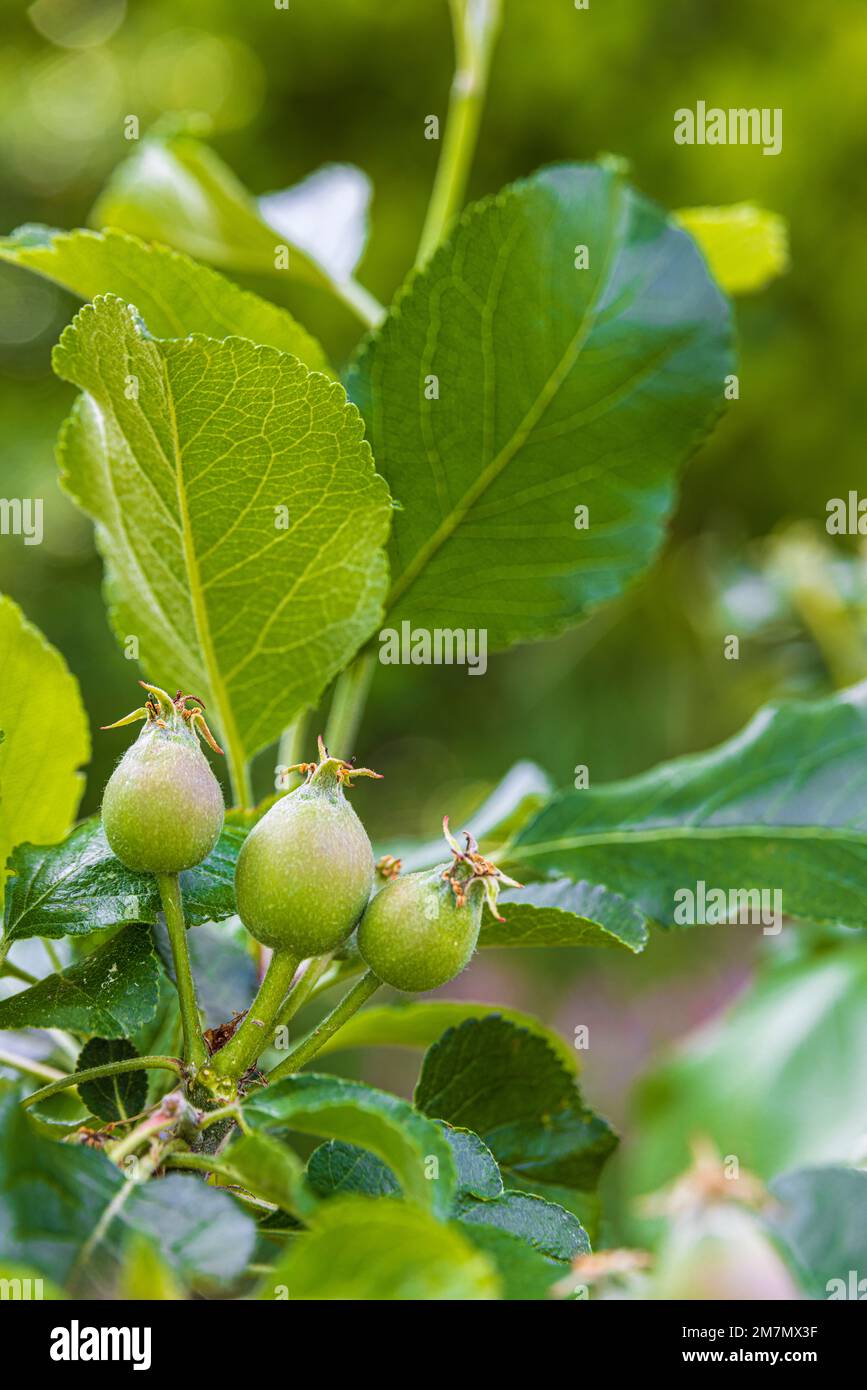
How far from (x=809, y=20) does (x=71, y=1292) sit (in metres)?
3.58

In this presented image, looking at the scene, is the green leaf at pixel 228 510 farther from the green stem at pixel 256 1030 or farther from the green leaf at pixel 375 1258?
the green leaf at pixel 375 1258

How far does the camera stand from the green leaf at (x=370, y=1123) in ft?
1.12

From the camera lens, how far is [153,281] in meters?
0.61

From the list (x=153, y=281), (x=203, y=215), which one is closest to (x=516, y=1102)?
(x=153, y=281)

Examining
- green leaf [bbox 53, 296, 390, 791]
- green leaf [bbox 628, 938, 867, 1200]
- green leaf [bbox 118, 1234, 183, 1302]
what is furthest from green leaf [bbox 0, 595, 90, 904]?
green leaf [bbox 628, 938, 867, 1200]

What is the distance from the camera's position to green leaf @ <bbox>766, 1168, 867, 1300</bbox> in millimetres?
424

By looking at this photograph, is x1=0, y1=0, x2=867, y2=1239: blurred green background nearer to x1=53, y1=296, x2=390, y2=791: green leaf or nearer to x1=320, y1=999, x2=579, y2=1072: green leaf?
x1=320, y1=999, x2=579, y2=1072: green leaf

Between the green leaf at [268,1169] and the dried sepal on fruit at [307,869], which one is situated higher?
the dried sepal on fruit at [307,869]

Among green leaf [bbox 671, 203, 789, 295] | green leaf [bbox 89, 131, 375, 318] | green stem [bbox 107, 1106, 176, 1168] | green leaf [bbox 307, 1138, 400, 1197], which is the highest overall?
green leaf [bbox 89, 131, 375, 318]

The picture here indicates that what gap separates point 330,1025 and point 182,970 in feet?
0.20

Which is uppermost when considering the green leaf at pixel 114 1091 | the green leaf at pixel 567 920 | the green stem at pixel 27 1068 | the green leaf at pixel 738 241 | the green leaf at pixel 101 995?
the green leaf at pixel 738 241

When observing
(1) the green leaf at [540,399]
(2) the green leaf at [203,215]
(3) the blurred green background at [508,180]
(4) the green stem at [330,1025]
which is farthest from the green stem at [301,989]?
(3) the blurred green background at [508,180]

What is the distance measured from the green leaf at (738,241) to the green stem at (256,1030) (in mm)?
636

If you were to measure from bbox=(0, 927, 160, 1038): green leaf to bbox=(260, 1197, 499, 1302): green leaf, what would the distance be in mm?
172
